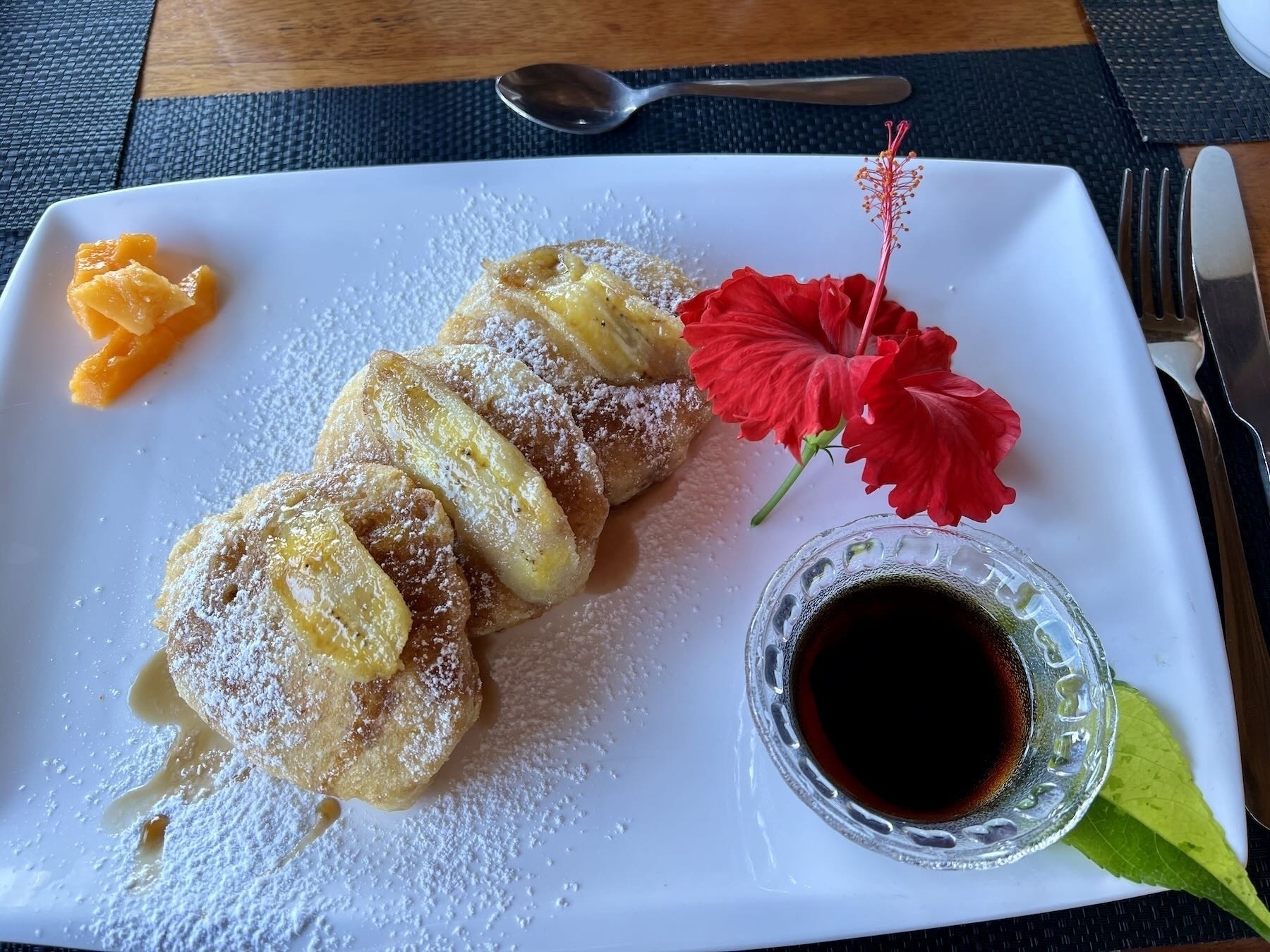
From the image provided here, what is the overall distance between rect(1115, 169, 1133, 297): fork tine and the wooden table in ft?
1.37

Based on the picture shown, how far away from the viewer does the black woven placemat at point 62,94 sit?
175 centimetres

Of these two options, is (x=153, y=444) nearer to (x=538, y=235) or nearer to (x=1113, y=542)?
(x=538, y=235)

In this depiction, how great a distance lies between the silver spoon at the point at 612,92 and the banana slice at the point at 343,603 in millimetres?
1069

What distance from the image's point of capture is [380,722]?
1.06 m

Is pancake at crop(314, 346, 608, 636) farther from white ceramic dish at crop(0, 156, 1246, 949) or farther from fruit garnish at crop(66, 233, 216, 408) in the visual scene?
fruit garnish at crop(66, 233, 216, 408)

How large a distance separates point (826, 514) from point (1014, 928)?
61 centimetres

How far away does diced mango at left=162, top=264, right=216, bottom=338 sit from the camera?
58.4 inches

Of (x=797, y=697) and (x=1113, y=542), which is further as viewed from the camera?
(x=1113, y=542)

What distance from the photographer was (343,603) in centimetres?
105

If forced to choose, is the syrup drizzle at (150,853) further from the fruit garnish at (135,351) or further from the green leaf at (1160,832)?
the green leaf at (1160,832)

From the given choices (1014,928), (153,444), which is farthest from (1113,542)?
(153,444)

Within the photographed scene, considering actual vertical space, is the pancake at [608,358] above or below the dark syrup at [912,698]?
above

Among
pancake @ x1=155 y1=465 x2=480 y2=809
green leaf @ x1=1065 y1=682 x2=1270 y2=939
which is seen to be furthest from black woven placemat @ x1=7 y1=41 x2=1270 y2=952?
green leaf @ x1=1065 y1=682 x2=1270 y2=939

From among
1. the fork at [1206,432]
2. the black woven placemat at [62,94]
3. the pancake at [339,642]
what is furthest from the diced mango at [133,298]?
the fork at [1206,432]
